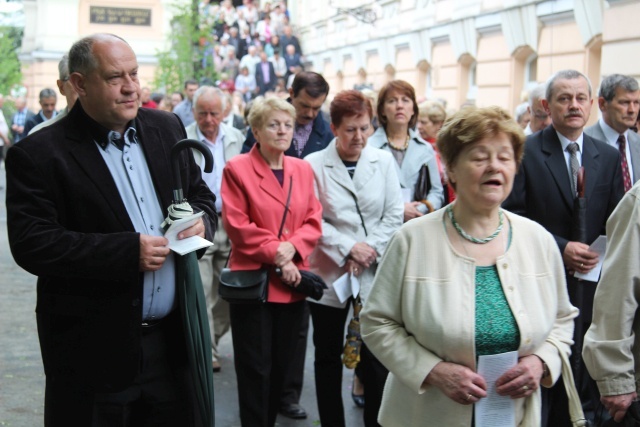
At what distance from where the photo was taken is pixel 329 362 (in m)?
6.39

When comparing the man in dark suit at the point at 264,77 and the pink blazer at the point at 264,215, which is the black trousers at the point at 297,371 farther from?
the man in dark suit at the point at 264,77

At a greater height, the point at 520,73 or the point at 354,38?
the point at 354,38

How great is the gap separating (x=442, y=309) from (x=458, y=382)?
0.91ft

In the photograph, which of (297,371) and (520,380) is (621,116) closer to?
(297,371)

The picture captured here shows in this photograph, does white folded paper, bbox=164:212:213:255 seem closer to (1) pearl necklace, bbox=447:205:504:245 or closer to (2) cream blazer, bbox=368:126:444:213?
(1) pearl necklace, bbox=447:205:504:245

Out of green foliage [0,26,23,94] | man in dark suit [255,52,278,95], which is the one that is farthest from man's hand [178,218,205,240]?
green foliage [0,26,23,94]

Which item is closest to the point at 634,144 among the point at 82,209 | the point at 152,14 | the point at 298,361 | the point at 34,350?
the point at 298,361

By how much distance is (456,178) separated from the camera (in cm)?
404

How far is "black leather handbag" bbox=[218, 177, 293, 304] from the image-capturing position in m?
6.09

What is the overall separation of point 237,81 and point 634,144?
2019 centimetres

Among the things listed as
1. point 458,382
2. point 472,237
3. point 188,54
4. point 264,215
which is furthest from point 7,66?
point 458,382

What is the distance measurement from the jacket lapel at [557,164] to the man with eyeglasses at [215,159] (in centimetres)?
300

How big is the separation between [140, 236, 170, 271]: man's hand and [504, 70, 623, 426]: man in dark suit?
2537mm

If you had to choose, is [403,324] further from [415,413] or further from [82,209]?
[82,209]
